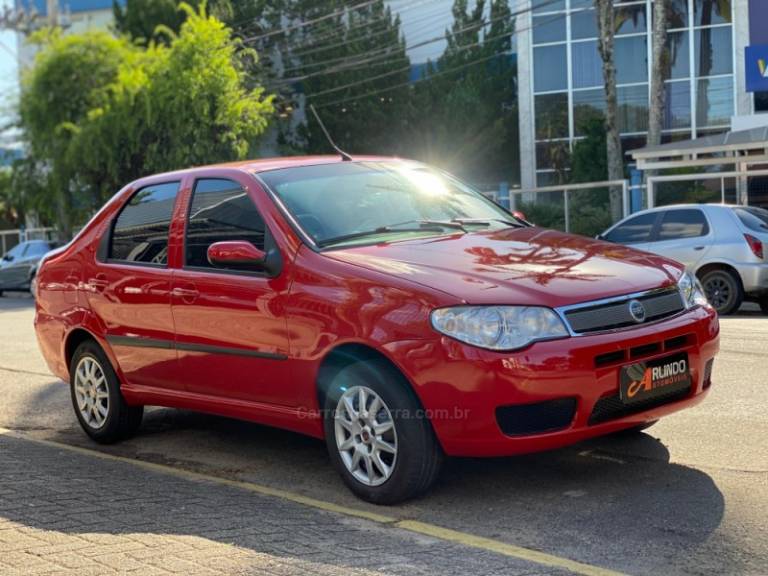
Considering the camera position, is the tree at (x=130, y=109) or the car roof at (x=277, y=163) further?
the tree at (x=130, y=109)

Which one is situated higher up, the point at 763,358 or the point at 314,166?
the point at 314,166

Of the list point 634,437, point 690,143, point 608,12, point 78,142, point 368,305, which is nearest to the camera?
point 368,305

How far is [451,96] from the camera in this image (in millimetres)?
38250

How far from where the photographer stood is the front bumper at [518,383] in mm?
4727

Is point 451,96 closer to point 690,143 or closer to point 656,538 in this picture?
→ point 690,143

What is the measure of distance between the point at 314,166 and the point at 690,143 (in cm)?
1700

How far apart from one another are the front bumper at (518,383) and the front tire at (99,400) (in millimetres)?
2621

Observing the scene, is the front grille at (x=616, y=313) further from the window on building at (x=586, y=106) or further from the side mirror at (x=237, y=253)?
the window on building at (x=586, y=106)

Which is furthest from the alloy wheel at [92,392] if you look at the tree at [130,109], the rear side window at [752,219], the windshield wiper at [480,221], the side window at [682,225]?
the tree at [130,109]

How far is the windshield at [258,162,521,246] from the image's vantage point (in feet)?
19.1

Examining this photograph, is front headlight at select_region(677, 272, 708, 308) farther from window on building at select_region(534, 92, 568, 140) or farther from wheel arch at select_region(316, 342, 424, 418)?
window on building at select_region(534, 92, 568, 140)

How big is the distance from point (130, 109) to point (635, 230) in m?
21.8

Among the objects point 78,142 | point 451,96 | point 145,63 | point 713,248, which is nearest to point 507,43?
point 451,96

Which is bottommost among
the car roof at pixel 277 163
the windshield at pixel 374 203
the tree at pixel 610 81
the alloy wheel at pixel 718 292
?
the alloy wheel at pixel 718 292
